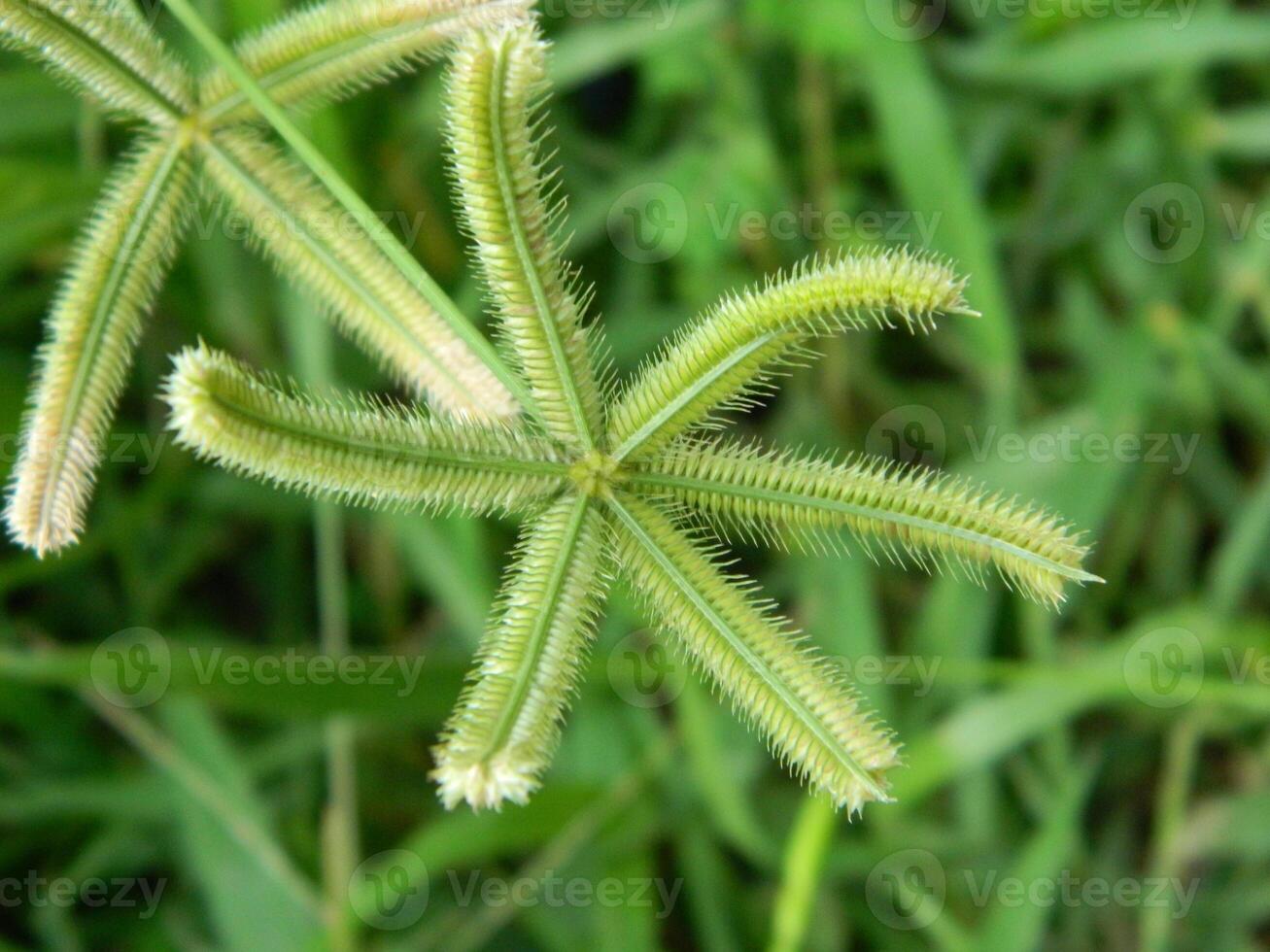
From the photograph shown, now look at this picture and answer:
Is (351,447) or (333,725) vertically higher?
(333,725)

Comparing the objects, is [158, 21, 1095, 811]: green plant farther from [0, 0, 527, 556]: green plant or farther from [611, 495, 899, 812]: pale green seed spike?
[0, 0, 527, 556]: green plant

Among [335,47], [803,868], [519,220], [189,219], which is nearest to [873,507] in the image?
[519,220]

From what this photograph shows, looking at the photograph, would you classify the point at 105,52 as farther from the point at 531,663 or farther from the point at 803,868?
the point at 803,868

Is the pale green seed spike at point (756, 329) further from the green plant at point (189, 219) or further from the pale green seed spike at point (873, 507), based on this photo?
the green plant at point (189, 219)

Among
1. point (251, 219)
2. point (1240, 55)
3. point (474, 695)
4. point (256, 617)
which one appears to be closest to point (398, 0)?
point (251, 219)

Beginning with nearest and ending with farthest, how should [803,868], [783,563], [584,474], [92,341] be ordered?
[584,474]
[92,341]
[803,868]
[783,563]

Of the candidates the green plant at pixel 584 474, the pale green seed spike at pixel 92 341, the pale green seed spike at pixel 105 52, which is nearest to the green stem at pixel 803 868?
the green plant at pixel 584 474

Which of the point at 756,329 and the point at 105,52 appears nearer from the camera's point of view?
the point at 756,329
